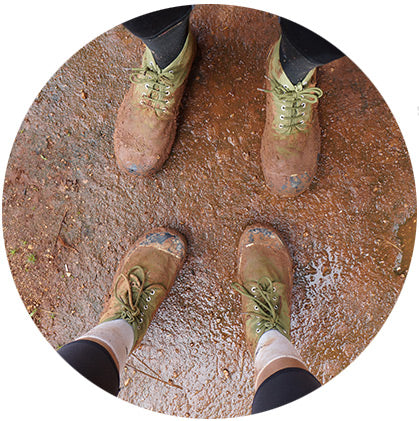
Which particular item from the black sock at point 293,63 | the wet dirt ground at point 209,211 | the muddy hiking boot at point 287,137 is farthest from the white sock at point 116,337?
the black sock at point 293,63

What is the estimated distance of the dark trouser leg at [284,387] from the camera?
0.98 metres

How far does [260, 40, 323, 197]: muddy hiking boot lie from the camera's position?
4.40 feet

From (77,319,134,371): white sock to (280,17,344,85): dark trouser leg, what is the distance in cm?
122

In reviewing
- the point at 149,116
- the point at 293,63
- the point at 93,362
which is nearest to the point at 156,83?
the point at 149,116

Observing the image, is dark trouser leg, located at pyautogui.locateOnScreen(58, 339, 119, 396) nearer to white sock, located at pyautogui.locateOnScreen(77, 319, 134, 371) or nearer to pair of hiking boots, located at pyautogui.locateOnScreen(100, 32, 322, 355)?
white sock, located at pyautogui.locateOnScreen(77, 319, 134, 371)

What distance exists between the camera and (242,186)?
1.48 m

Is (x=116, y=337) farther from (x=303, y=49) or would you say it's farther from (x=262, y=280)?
(x=303, y=49)

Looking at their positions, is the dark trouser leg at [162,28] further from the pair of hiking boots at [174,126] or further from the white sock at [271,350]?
the white sock at [271,350]

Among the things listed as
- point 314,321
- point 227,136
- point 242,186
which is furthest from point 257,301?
point 227,136

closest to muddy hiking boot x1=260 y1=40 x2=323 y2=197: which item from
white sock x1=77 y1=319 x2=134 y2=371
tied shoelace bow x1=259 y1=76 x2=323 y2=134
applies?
tied shoelace bow x1=259 y1=76 x2=323 y2=134

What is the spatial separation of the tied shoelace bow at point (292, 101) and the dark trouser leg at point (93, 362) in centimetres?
116

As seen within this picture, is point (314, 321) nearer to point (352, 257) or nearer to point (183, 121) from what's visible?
point (352, 257)

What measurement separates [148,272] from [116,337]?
0.34 meters

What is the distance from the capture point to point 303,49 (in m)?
1.03
